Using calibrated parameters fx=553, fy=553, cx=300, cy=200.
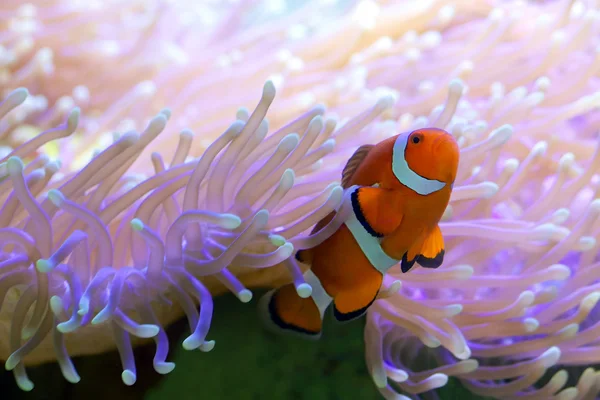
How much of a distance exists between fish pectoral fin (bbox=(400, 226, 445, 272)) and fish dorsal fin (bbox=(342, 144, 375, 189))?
107 millimetres

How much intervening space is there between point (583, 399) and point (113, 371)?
651 mm

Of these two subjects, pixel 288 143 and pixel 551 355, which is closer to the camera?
pixel 288 143

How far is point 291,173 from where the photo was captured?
0.58 m

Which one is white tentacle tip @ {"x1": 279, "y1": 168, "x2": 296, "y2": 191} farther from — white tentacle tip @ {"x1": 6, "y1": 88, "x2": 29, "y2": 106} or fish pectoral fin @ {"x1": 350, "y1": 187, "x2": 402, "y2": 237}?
white tentacle tip @ {"x1": 6, "y1": 88, "x2": 29, "y2": 106}

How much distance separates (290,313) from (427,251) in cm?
17

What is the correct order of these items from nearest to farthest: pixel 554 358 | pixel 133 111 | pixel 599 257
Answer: pixel 554 358
pixel 599 257
pixel 133 111

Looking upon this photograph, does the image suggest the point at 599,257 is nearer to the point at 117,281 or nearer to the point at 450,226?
the point at 450,226

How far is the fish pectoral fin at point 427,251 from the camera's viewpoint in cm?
57

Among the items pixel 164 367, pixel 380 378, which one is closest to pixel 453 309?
pixel 380 378

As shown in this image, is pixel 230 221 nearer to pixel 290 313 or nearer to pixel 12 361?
pixel 290 313

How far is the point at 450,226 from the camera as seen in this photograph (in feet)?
2.38

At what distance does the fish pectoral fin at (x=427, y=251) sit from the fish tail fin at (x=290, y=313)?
0.39 feet

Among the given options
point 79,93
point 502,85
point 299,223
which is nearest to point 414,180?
point 299,223

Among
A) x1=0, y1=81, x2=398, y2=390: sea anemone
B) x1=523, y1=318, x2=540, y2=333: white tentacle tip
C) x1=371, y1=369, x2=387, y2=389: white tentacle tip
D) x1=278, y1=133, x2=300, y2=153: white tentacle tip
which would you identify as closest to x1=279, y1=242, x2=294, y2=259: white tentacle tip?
x1=0, y1=81, x2=398, y2=390: sea anemone
